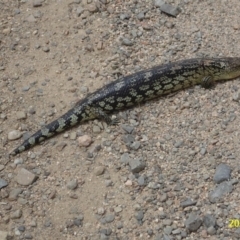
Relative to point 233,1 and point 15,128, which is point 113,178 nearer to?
point 15,128

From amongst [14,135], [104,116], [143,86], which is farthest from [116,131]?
[14,135]

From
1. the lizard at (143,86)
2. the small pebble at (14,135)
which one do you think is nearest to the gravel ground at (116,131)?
Answer: the small pebble at (14,135)

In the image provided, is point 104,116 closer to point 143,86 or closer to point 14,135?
point 143,86

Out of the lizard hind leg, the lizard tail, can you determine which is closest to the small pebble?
the lizard tail

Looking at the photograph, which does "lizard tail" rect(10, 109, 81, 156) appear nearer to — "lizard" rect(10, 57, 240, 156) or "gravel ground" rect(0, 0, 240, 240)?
"lizard" rect(10, 57, 240, 156)

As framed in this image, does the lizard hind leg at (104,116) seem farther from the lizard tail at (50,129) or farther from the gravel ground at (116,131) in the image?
the lizard tail at (50,129)

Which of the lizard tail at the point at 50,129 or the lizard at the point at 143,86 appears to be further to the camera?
the lizard at the point at 143,86

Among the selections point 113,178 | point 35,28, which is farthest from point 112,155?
point 35,28

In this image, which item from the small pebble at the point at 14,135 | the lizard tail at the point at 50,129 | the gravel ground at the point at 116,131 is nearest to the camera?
the gravel ground at the point at 116,131
